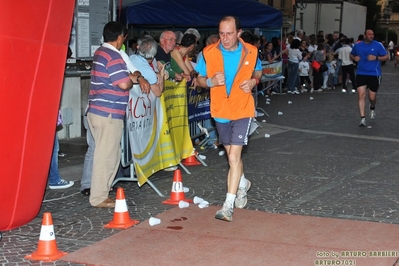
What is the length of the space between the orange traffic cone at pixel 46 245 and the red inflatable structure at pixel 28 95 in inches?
24.5

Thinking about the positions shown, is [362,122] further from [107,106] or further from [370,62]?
[107,106]

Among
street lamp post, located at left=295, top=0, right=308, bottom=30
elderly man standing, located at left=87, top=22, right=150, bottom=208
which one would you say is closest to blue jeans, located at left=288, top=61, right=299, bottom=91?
elderly man standing, located at left=87, top=22, right=150, bottom=208

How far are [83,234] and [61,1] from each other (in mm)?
2059

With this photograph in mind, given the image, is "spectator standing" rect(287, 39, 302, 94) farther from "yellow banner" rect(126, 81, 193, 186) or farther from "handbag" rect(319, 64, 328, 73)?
"yellow banner" rect(126, 81, 193, 186)

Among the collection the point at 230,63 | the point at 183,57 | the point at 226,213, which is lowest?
the point at 226,213

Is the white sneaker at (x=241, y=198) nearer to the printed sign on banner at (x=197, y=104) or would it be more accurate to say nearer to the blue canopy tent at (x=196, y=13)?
the printed sign on banner at (x=197, y=104)

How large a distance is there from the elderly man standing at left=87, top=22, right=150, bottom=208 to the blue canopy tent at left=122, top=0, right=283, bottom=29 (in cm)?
519

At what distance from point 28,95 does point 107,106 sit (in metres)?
1.29

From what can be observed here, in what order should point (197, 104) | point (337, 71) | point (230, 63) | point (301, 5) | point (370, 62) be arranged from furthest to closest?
point (301, 5)
point (337, 71)
point (370, 62)
point (197, 104)
point (230, 63)

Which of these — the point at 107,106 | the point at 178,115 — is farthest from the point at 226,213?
the point at 178,115

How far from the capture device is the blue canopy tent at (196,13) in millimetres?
12711

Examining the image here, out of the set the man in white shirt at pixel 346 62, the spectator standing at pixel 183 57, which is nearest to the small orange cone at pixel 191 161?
the spectator standing at pixel 183 57

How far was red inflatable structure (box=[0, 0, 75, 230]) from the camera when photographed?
228 inches

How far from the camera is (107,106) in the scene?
24.0 ft
